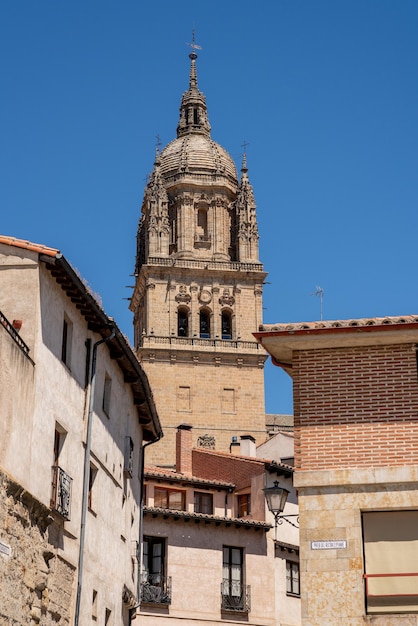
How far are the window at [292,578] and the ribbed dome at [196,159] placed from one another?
59.2 meters

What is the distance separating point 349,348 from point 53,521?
665 cm

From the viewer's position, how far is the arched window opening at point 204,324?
320 feet

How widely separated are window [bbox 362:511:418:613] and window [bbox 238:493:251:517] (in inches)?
1145

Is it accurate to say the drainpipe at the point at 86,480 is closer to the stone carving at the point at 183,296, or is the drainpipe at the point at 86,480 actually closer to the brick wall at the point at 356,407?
the brick wall at the point at 356,407

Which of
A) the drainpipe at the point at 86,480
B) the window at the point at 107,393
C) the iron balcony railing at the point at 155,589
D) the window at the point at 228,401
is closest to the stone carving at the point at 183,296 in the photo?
the window at the point at 228,401

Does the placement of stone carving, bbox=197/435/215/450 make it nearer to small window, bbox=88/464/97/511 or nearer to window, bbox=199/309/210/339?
window, bbox=199/309/210/339

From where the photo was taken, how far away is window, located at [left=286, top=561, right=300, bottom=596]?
163ft

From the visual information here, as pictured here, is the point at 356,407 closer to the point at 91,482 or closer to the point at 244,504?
the point at 91,482

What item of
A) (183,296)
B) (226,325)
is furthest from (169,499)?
(226,325)

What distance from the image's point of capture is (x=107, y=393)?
30953 mm

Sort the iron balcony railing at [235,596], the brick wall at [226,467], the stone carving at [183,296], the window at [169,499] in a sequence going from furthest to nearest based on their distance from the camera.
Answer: the stone carving at [183,296], the brick wall at [226,467], the window at [169,499], the iron balcony railing at [235,596]

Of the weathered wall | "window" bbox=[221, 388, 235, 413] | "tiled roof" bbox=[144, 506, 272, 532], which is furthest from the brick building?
"window" bbox=[221, 388, 235, 413]

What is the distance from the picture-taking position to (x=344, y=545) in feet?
72.7

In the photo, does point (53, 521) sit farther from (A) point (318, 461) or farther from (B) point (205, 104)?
(B) point (205, 104)
